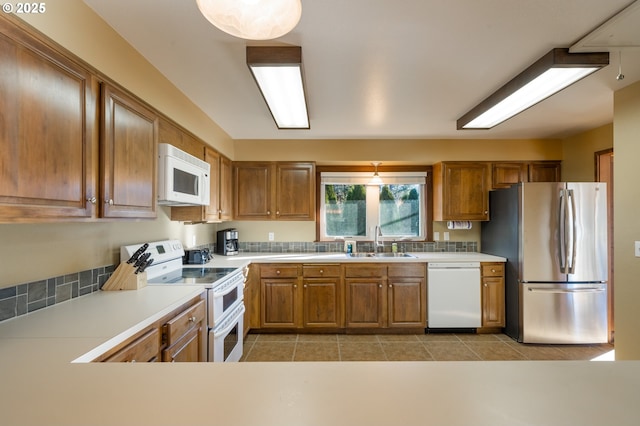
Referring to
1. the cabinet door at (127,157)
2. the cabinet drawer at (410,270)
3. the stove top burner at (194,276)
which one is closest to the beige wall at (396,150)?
the cabinet drawer at (410,270)

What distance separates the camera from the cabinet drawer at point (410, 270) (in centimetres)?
339

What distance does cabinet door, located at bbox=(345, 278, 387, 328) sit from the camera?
3.37 m

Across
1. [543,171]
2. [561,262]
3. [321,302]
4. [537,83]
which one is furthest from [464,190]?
[321,302]

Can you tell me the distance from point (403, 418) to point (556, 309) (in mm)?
3441

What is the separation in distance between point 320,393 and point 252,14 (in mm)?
1216

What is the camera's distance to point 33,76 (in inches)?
44.3

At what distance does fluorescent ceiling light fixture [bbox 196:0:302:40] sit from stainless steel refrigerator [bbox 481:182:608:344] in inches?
121

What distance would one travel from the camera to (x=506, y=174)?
145 inches

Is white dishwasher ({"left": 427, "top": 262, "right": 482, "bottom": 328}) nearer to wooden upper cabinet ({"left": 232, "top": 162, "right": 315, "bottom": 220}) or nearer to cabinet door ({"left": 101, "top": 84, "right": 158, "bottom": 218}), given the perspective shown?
wooden upper cabinet ({"left": 232, "top": 162, "right": 315, "bottom": 220})

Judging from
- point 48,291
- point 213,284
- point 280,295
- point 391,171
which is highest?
point 391,171

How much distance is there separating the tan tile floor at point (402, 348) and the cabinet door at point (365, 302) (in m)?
0.18

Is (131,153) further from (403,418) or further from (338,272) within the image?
(338,272)

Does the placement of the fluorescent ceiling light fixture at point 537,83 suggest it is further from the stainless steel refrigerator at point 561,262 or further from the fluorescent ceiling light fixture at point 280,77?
the fluorescent ceiling light fixture at point 280,77

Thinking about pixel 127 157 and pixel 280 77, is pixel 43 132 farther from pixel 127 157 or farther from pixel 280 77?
pixel 280 77
